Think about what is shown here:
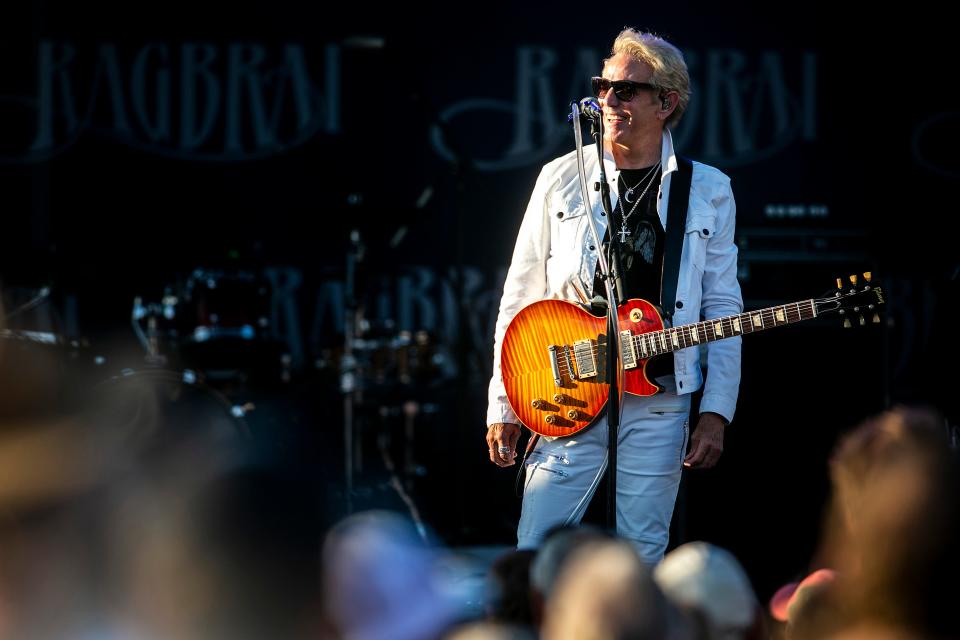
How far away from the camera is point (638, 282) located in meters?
3.19

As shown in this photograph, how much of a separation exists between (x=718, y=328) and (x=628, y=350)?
0.82 feet

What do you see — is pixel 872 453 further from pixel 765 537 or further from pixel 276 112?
pixel 276 112

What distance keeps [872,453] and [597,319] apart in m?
1.64

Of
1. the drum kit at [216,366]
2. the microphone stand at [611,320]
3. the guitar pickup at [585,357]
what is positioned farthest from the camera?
the drum kit at [216,366]

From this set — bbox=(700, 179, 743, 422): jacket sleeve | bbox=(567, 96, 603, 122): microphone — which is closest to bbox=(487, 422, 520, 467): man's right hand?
bbox=(700, 179, 743, 422): jacket sleeve

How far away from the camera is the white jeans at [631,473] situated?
3068mm

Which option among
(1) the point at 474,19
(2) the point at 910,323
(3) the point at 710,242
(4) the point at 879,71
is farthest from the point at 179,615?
(4) the point at 879,71

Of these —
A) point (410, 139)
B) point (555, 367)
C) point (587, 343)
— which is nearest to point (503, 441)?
point (555, 367)

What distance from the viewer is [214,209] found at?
670cm

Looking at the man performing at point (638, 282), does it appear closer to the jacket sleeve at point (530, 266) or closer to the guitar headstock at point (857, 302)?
the jacket sleeve at point (530, 266)

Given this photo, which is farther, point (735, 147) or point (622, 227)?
point (735, 147)

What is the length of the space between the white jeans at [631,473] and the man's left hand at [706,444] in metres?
0.04

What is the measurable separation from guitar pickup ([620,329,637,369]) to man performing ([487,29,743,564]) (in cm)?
5

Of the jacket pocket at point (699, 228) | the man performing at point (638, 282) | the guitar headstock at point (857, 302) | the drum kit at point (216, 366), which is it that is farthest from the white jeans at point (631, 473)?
the drum kit at point (216, 366)
